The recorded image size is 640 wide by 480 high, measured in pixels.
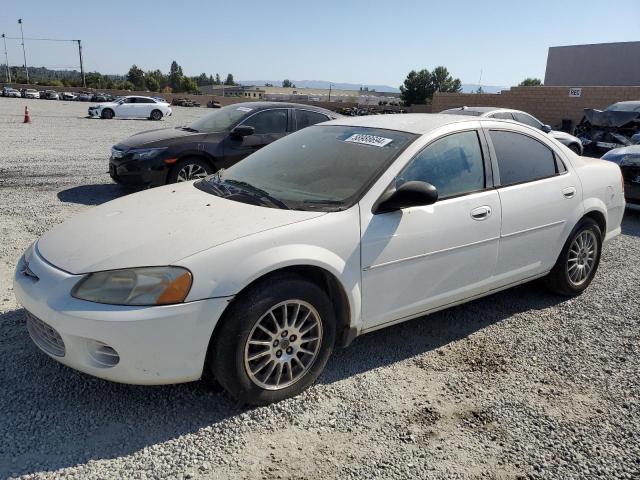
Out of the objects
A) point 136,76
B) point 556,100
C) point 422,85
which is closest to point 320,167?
point 556,100

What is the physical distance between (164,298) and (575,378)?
8.77 ft

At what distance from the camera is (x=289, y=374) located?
3.09 metres

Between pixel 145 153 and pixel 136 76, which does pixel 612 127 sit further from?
pixel 136 76

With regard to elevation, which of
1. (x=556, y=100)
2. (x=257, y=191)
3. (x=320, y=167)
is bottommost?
(x=257, y=191)

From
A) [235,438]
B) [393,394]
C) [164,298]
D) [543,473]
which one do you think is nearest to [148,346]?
[164,298]

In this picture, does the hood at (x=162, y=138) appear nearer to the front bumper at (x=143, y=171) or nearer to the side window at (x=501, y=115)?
the front bumper at (x=143, y=171)

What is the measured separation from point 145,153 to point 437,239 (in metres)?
5.67

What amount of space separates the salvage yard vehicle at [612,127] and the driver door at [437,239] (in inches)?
431

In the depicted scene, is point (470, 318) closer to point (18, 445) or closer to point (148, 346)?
point (148, 346)

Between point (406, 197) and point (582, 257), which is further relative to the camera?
point (582, 257)

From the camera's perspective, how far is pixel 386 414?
119 inches

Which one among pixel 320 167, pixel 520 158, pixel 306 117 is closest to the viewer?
pixel 320 167

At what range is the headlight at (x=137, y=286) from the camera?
2663mm

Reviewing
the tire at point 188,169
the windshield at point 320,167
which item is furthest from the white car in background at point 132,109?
the windshield at point 320,167
